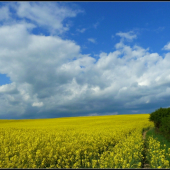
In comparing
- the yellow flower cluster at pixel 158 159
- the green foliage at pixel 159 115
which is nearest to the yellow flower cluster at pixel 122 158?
the yellow flower cluster at pixel 158 159

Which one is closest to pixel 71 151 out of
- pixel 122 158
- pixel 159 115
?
pixel 122 158

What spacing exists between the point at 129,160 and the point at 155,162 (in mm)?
1283

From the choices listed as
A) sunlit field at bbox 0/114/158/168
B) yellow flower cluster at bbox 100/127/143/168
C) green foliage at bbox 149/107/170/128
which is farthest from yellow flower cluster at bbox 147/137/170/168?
green foliage at bbox 149/107/170/128

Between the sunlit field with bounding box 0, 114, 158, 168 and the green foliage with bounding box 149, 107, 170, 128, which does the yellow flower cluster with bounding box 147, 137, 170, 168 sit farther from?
Answer: the green foliage with bounding box 149, 107, 170, 128

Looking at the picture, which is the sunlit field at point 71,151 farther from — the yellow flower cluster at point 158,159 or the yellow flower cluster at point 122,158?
the yellow flower cluster at point 158,159

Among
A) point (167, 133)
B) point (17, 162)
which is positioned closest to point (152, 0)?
point (17, 162)

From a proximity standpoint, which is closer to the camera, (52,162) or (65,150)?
(52,162)

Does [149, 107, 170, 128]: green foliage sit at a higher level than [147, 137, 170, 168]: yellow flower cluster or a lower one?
higher

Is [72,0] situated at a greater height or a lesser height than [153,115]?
greater

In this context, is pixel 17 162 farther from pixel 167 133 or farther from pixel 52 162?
pixel 167 133

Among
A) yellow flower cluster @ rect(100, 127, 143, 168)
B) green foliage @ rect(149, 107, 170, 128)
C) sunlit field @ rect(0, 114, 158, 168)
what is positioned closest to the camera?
yellow flower cluster @ rect(100, 127, 143, 168)

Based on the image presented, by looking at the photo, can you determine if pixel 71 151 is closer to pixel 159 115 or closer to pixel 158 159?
pixel 158 159

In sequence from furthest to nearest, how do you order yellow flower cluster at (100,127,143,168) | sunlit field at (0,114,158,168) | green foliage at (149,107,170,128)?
1. green foliage at (149,107,170,128)
2. sunlit field at (0,114,158,168)
3. yellow flower cluster at (100,127,143,168)

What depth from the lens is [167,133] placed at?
15977 millimetres
